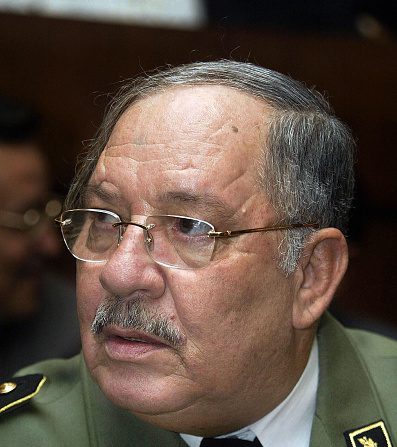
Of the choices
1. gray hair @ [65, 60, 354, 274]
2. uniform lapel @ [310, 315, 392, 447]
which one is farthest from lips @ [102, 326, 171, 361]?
uniform lapel @ [310, 315, 392, 447]

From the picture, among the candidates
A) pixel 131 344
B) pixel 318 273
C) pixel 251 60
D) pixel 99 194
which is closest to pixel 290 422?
pixel 318 273

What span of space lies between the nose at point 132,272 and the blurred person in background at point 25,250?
217cm

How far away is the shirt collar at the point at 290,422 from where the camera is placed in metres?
2.39

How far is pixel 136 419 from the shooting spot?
7.92ft

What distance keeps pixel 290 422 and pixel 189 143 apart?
795 millimetres

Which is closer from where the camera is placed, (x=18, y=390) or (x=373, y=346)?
(x=18, y=390)

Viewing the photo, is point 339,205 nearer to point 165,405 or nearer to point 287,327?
point 287,327

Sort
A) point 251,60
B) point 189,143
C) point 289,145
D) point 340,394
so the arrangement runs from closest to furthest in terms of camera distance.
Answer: point 189,143, point 289,145, point 340,394, point 251,60

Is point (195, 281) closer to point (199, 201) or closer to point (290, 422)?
point (199, 201)

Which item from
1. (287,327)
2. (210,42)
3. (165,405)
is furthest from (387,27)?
(165,405)

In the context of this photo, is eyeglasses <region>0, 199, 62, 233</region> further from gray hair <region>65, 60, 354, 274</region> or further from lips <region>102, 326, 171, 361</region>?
lips <region>102, 326, 171, 361</region>

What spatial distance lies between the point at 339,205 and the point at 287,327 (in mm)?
380

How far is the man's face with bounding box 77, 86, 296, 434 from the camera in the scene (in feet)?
7.06

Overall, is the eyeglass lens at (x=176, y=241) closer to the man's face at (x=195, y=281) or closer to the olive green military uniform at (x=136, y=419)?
the man's face at (x=195, y=281)
